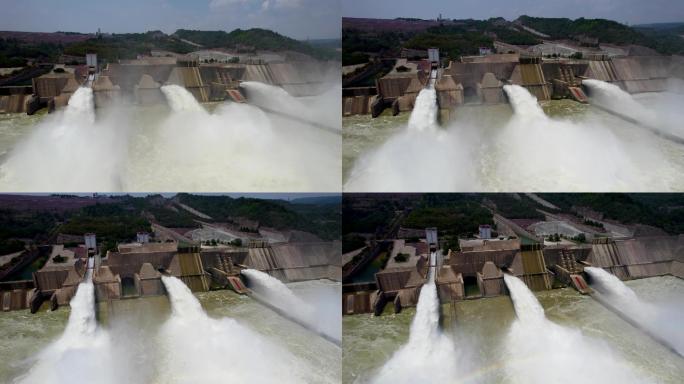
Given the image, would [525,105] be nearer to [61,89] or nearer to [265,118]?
[265,118]

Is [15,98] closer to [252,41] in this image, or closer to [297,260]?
[252,41]

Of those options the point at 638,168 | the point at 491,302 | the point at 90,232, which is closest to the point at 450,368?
the point at 491,302

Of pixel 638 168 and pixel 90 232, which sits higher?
pixel 638 168

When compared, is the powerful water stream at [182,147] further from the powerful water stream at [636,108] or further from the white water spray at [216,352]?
the powerful water stream at [636,108]

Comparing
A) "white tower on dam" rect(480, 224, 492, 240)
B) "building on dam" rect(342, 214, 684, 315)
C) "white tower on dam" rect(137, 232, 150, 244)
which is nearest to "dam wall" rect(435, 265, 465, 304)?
"building on dam" rect(342, 214, 684, 315)

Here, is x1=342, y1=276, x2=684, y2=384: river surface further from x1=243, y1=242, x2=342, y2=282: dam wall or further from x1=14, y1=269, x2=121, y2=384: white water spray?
x1=14, y1=269, x2=121, y2=384: white water spray
